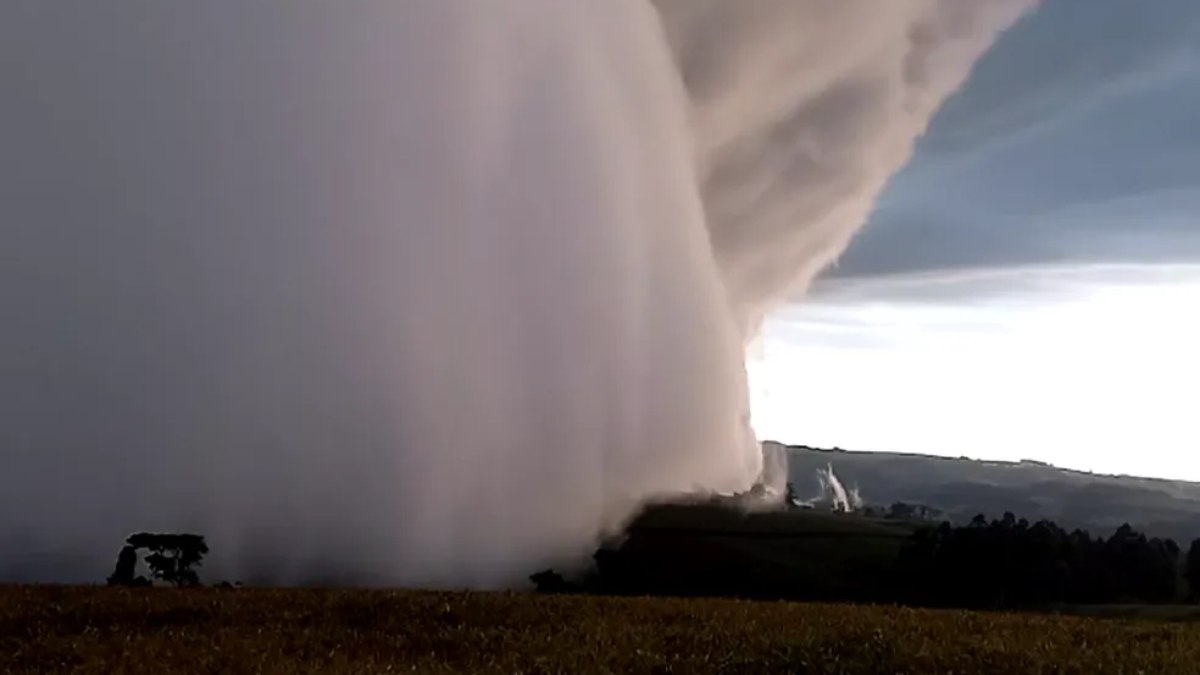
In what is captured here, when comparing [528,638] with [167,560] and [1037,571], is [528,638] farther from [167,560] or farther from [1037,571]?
[1037,571]

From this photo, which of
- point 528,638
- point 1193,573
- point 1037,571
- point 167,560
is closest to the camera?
point 528,638

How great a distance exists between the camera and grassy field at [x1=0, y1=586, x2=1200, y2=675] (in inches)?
1228

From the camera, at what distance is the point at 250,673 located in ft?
95.2

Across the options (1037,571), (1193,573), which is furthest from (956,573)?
(1193,573)

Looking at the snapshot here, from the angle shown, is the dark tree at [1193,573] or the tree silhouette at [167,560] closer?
the tree silhouette at [167,560]

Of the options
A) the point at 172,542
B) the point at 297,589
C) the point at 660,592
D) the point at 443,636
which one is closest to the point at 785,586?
the point at 660,592

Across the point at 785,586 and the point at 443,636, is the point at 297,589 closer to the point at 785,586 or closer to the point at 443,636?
the point at 443,636

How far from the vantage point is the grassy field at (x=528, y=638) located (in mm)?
31203

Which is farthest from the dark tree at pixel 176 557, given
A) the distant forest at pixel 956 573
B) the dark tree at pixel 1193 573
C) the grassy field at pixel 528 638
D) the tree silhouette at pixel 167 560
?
the dark tree at pixel 1193 573

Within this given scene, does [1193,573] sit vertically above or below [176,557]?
below

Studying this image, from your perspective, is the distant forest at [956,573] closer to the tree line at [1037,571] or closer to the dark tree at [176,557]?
the tree line at [1037,571]

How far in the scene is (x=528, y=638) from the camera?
115ft

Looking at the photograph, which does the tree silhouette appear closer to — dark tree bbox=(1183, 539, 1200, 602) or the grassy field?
the grassy field

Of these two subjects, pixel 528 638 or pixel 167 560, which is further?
pixel 167 560
